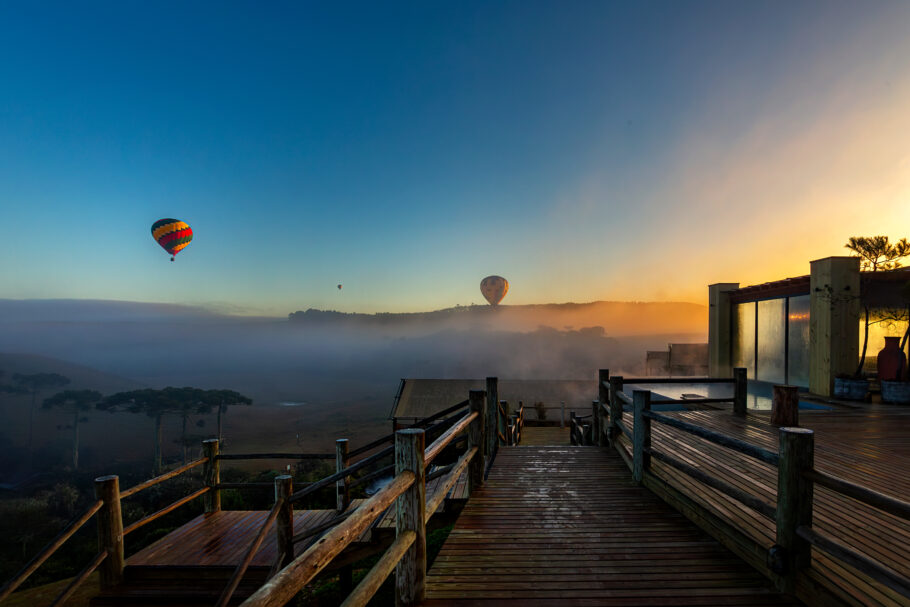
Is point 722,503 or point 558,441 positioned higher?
point 722,503

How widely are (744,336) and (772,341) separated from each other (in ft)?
4.97

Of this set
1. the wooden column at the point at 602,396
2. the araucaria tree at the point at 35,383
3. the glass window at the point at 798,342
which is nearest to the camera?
the wooden column at the point at 602,396

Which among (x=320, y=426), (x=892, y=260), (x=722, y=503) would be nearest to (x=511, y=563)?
(x=722, y=503)

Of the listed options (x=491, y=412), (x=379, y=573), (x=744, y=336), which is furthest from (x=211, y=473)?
(x=744, y=336)

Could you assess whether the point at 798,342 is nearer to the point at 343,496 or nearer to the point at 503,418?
the point at 503,418

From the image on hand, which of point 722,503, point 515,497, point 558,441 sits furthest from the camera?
point 558,441

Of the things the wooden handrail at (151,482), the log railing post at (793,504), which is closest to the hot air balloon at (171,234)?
the wooden handrail at (151,482)

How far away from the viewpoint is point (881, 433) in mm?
6988

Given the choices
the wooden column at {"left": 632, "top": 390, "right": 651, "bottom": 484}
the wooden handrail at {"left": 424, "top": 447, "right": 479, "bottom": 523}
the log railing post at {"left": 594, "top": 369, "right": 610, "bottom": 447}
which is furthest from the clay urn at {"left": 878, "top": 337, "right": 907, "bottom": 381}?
the wooden handrail at {"left": 424, "top": 447, "right": 479, "bottom": 523}

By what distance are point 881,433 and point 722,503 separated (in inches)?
224

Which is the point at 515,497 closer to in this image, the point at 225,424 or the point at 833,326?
the point at 833,326

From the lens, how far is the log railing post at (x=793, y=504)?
9.30ft

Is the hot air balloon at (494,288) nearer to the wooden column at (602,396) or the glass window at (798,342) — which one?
the glass window at (798,342)

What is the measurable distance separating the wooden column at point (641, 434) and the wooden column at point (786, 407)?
156 inches
